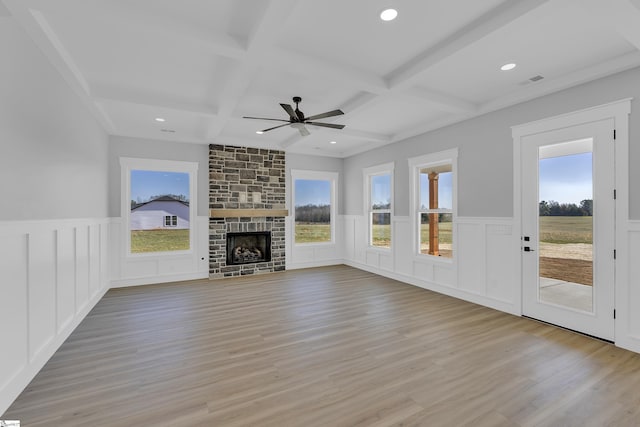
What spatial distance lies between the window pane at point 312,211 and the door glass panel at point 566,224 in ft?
15.4

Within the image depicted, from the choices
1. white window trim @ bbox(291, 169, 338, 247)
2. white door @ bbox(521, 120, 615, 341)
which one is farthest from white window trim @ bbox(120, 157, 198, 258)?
white door @ bbox(521, 120, 615, 341)

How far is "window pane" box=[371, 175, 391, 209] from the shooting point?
253 inches

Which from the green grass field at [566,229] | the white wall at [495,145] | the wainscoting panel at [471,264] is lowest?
the wainscoting panel at [471,264]

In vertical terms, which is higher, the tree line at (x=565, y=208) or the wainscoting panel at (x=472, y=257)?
the tree line at (x=565, y=208)

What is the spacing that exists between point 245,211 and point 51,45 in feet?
13.6

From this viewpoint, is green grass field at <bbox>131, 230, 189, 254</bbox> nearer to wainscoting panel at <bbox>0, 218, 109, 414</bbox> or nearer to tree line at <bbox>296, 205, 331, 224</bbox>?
wainscoting panel at <bbox>0, 218, 109, 414</bbox>

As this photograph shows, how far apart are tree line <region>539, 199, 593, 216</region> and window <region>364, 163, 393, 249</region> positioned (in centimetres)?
285

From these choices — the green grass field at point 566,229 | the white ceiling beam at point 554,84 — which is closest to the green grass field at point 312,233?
the white ceiling beam at point 554,84

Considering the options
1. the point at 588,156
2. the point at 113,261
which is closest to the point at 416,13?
the point at 588,156

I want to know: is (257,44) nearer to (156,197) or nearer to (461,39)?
(461,39)

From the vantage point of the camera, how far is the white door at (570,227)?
3123mm

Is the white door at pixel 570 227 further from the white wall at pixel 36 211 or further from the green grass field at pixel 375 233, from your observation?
the white wall at pixel 36 211

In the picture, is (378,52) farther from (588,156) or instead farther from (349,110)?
(588,156)

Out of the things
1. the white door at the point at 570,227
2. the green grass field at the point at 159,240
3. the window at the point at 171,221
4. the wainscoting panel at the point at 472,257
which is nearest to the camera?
the white door at the point at 570,227
